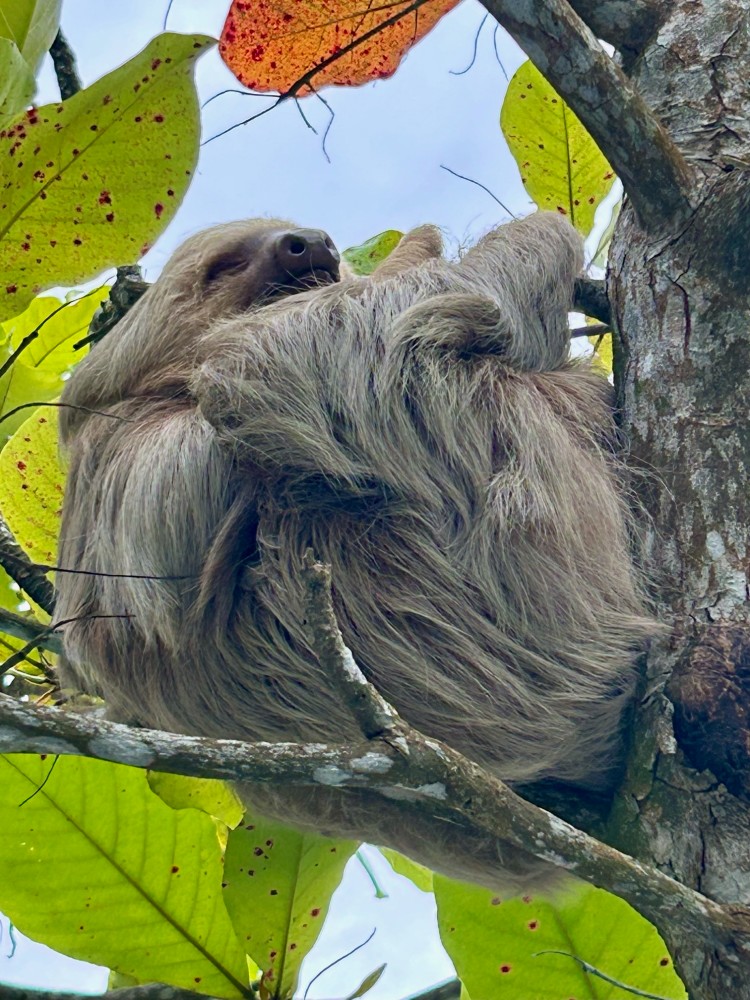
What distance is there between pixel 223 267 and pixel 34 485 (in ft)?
4.34

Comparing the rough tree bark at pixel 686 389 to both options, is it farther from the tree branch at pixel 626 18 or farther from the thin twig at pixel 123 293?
the thin twig at pixel 123 293

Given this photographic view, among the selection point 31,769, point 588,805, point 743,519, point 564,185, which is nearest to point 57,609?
point 31,769

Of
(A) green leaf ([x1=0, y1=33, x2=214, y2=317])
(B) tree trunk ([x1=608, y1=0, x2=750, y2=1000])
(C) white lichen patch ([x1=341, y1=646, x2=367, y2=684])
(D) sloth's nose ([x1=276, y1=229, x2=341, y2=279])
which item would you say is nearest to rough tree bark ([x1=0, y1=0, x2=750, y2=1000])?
(B) tree trunk ([x1=608, y1=0, x2=750, y2=1000])

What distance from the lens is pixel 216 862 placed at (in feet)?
10.4

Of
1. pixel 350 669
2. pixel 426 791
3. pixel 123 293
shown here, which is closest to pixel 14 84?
pixel 123 293

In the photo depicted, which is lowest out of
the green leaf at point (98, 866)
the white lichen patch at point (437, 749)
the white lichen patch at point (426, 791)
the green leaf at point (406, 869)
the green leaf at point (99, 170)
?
the green leaf at point (406, 869)

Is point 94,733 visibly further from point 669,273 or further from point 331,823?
point 669,273

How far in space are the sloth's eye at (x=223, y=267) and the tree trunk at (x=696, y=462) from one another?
6.48 feet

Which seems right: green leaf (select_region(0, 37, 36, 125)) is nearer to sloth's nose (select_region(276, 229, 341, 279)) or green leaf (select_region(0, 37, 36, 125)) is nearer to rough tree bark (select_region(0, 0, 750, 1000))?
rough tree bark (select_region(0, 0, 750, 1000))

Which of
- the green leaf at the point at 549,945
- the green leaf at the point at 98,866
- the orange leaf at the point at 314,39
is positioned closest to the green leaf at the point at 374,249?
the orange leaf at the point at 314,39

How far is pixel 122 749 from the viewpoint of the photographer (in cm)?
211

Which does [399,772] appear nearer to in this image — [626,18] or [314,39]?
[626,18]

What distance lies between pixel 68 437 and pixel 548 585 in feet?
6.94

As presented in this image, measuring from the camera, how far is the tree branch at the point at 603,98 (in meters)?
2.95
